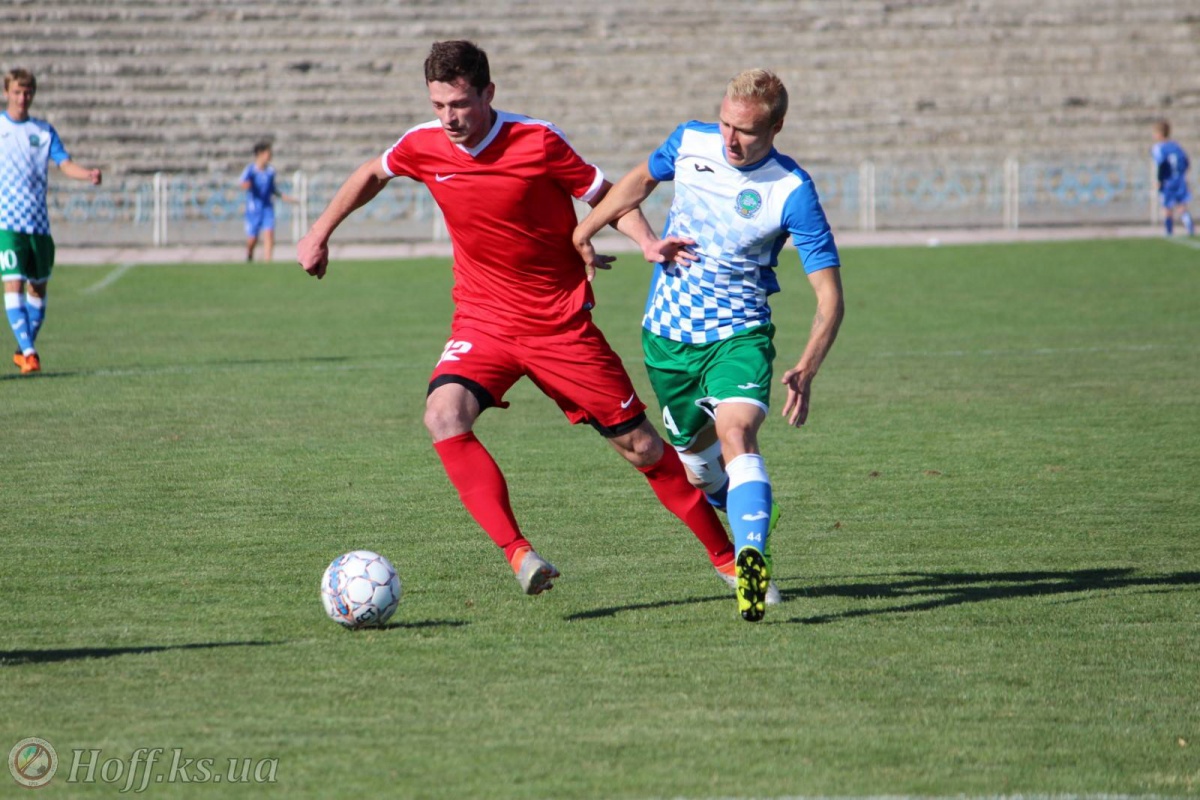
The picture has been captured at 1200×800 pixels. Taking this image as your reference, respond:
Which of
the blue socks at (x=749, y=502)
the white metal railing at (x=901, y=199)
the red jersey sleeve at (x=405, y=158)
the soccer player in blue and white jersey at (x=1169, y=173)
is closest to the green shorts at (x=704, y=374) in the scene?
the blue socks at (x=749, y=502)

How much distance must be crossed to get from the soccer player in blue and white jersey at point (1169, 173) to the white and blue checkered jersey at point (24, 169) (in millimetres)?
20024

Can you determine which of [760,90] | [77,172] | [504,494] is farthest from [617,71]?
[760,90]

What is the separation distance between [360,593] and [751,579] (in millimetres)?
1328

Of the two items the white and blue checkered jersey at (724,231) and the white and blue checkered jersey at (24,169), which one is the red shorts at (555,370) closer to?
the white and blue checkered jersey at (724,231)

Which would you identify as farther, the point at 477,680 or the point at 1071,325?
the point at 1071,325

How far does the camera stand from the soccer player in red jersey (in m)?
5.73

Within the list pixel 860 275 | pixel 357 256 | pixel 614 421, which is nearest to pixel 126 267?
pixel 357 256

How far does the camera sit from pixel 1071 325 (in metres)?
15.5

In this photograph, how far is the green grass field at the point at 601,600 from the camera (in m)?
4.03

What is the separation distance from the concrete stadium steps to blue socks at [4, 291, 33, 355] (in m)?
19.4

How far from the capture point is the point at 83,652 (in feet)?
16.3

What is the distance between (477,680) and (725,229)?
6.33 ft

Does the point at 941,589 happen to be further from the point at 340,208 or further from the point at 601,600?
the point at 340,208

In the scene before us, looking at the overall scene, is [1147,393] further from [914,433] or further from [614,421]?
[614,421]
